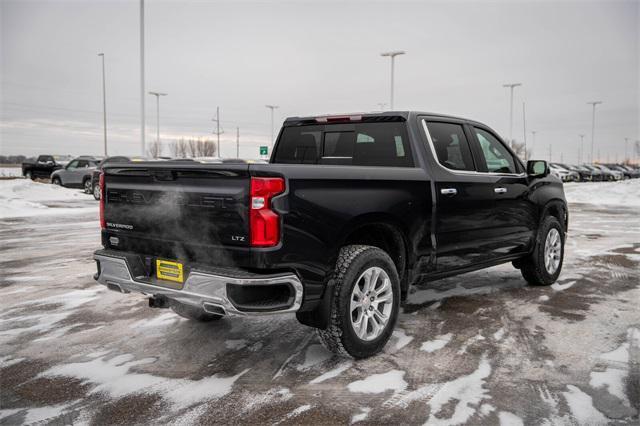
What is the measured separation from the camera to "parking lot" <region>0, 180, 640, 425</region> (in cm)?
327

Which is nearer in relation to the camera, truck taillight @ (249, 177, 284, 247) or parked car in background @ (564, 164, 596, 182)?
truck taillight @ (249, 177, 284, 247)

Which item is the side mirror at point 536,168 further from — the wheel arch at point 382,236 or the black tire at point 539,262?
the wheel arch at point 382,236

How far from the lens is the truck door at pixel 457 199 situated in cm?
480

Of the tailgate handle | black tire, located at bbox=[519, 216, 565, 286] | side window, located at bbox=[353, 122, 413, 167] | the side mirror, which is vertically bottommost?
black tire, located at bbox=[519, 216, 565, 286]

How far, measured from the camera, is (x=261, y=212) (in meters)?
3.42

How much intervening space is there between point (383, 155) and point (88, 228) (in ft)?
31.4

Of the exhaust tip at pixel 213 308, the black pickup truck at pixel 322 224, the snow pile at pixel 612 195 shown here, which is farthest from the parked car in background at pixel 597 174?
the exhaust tip at pixel 213 308

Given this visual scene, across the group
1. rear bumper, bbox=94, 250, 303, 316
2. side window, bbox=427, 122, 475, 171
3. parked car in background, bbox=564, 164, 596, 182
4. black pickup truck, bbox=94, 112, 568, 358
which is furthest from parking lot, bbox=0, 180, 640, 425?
parked car in background, bbox=564, 164, 596, 182

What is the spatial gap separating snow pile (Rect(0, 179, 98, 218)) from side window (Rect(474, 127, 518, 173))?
1338 cm

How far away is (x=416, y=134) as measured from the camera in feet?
15.8

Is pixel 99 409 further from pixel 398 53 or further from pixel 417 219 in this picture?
pixel 398 53

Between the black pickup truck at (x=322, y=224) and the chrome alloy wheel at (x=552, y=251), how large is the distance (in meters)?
1.05

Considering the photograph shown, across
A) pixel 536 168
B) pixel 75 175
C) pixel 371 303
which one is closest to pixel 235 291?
pixel 371 303

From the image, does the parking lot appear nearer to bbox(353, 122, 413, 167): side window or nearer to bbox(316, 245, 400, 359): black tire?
bbox(316, 245, 400, 359): black tire
